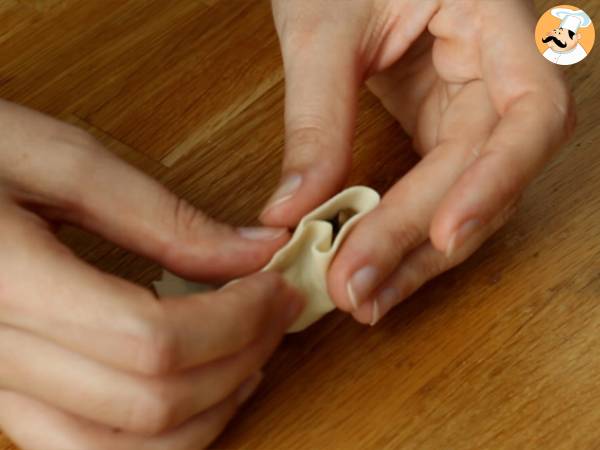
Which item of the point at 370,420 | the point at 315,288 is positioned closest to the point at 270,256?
the point at 315,288

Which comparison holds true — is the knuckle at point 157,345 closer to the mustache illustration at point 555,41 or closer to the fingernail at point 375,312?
the fingernail at point 375,312

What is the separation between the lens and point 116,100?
0.90m

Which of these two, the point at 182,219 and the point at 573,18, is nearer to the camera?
the point at 182,219

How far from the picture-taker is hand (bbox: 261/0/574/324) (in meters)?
0.66

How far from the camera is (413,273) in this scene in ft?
2.34

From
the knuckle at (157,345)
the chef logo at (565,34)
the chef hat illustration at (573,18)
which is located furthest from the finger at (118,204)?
the chef hat illustration at (573,18)

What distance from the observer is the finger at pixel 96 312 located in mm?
564

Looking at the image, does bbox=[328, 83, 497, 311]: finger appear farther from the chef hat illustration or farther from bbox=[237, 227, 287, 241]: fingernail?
the chef hat illustration

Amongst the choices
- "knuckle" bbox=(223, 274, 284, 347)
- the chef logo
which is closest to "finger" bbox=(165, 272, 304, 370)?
"knuckle" bbox=(223, 274, 284, 347)

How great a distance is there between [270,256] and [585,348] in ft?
0.85

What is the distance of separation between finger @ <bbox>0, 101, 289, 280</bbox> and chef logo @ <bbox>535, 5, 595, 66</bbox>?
0.98 feet

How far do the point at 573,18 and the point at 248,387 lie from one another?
1.76 feet

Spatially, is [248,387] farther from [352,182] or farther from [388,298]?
[352,182]

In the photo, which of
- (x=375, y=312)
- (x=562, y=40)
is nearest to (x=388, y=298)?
(x=375, y=312)
